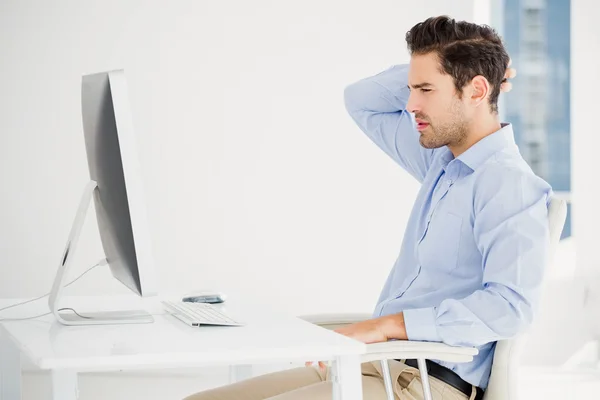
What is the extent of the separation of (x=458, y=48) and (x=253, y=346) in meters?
0.91

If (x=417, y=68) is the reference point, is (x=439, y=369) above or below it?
below

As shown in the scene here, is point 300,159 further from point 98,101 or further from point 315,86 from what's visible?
point 98,101

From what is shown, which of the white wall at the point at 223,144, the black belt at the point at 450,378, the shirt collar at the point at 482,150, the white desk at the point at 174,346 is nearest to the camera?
the white desk at the point at 174,346

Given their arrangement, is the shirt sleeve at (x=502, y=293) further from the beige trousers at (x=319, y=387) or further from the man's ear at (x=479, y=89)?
the man's ear at (x=479, y=89)

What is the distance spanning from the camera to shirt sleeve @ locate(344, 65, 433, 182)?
2.26 meters

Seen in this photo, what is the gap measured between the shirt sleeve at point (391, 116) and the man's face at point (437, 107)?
0.30m

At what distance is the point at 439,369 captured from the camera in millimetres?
1744

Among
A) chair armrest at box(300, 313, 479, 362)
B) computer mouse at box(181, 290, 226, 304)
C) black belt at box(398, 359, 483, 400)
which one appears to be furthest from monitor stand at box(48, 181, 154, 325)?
black belt at box(398, 359, 483, 400)

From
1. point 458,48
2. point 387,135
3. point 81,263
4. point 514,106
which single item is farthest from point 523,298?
point 514,106

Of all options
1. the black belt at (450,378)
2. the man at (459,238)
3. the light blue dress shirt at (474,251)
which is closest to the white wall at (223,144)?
the light blue dress shirt at (474,251)

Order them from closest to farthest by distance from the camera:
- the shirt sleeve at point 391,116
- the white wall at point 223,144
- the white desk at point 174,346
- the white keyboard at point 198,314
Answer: the white desk at point 174,346 → the white keyboard at point 198,314 → the shirt sleeve at point 391,116 → the white wall at point 223,144

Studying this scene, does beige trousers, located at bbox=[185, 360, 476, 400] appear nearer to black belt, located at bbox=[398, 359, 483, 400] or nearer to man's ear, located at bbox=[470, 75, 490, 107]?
black belt, located at bbox=[398, 359, 483, 400]

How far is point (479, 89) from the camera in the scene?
1.87 metres

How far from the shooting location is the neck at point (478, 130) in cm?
190
